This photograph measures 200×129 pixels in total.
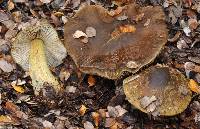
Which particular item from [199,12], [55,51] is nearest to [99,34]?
[55,51]

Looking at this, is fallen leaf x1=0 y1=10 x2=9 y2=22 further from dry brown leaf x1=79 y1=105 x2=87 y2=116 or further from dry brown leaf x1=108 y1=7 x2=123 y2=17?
dry brown leaf x1=79 y1=105 x2=87 y2=116

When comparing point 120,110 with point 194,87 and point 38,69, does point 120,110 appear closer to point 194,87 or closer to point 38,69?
point 194,87

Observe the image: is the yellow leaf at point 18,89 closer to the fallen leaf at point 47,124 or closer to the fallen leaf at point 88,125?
the fallen leaf at point 47,124

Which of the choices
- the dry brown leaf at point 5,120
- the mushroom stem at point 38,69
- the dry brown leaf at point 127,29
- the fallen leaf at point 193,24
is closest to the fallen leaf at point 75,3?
the mushroom stem at point 38,69

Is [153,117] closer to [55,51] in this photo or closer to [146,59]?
[146,59]

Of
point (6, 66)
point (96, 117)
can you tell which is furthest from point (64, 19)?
point (96, 117)

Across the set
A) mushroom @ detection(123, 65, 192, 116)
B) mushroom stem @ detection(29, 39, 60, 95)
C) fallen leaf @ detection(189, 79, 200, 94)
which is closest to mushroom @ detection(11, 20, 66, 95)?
mushroom stem @ detection(29, 39, 60, 95)
